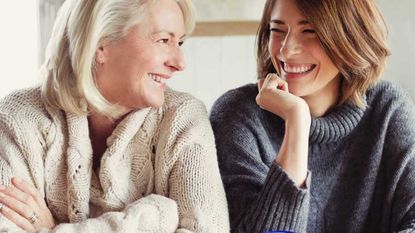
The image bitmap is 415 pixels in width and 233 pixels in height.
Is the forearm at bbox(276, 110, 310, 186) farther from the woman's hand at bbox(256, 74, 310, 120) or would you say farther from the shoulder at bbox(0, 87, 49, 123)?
the shoulder at bbox(0, 87, 49, 123)

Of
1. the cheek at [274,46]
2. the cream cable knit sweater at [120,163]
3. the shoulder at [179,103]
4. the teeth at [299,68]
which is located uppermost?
the cheek at [274,46]

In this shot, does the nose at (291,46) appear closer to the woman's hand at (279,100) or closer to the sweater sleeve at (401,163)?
the woman's hand at (279,100)

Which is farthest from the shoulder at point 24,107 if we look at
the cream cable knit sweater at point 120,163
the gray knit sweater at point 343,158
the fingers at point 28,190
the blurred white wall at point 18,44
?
the blurred white wall at point 18,44

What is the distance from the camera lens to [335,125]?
5.64 feet

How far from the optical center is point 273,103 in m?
1.63

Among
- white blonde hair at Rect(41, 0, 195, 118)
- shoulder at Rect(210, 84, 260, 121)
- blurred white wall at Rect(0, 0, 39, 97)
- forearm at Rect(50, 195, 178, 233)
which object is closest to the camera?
forearm at Rect(50, 195, 178, 233)

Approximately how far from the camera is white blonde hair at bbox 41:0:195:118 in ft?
5.01

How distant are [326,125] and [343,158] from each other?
102 mm

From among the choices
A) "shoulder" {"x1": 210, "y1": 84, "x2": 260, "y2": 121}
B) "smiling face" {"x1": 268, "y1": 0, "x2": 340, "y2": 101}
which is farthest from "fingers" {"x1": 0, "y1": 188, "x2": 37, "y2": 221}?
"smiling face" {"x1": 268, "y1": 0, "x2": 340, "y2": 101}

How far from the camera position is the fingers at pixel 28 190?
4.93ft

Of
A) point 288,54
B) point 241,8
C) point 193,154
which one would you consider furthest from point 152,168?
point 241,8

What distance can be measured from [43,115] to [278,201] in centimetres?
56

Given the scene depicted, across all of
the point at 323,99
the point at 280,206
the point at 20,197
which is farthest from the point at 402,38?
the point at 20,197

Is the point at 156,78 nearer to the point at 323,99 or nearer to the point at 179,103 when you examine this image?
the point at 179,103
